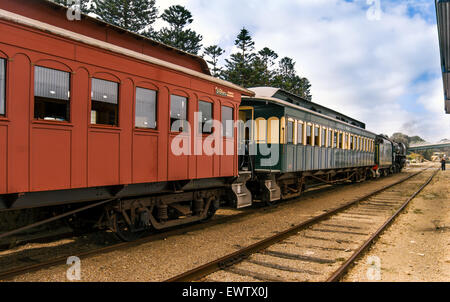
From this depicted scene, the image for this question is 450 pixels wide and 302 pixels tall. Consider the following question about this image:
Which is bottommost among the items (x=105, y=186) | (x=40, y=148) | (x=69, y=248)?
(x=69, y=248)

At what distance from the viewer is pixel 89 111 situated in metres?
5.26

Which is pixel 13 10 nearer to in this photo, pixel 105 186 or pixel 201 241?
pixel 105 186

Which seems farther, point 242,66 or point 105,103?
point 242,66

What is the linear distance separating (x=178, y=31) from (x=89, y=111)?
2670cm

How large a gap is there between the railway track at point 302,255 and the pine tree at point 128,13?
22425mm

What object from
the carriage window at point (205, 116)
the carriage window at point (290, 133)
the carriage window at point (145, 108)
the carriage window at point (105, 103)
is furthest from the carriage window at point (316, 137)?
the carriage window at point (105, 103)

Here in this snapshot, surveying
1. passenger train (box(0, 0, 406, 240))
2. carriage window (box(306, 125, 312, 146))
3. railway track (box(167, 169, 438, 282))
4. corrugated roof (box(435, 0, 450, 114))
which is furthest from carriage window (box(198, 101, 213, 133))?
corrugated roof (box(435, 0, 450, 114))

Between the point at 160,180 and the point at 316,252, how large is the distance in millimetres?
3249

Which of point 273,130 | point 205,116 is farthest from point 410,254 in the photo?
point 273,130

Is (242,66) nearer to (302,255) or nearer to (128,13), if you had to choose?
(128,13)

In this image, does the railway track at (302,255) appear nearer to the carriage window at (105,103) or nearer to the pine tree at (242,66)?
the carriage window at (105,103)

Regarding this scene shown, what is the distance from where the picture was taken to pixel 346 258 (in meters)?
5.91

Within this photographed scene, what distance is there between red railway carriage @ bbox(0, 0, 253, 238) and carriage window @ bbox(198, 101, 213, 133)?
0.04 m
